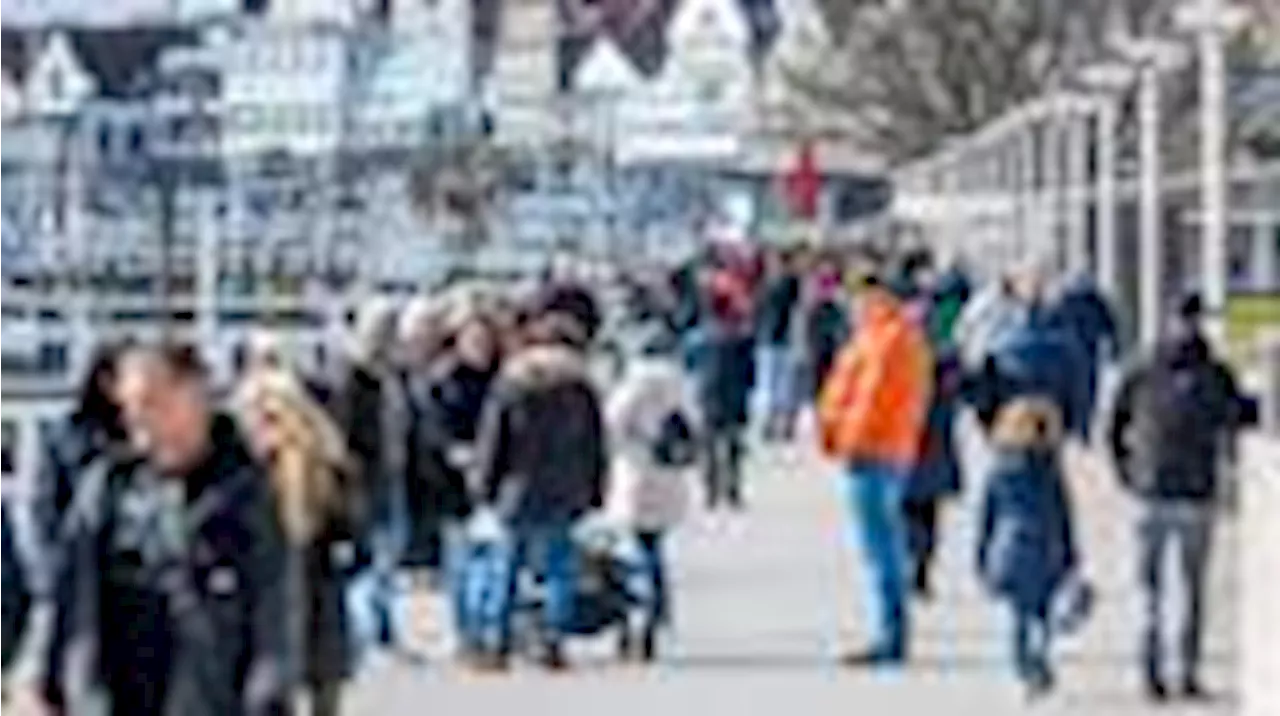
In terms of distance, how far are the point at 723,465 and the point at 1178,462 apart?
1365 centimetres

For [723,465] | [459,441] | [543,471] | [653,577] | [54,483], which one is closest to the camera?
[54,483]

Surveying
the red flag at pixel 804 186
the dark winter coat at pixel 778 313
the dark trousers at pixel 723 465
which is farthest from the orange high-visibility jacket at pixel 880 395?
the red flag at pixel 804 186

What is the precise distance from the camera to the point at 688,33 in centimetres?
9138

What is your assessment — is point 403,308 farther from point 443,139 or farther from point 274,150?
point 443,139

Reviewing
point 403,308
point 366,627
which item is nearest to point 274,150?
point 403,308

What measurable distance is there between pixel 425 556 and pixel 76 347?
8876 millimetres

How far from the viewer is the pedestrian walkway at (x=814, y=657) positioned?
20.8 m

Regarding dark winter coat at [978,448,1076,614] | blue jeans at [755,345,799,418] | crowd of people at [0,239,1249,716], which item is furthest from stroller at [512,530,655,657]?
blue jeans at [755,345,799,418]

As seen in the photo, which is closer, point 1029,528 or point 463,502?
point 1029,528

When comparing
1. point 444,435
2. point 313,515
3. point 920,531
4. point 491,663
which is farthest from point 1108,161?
point 313,515

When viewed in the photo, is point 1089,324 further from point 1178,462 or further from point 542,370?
point 1178,462

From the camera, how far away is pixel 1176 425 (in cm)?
2058

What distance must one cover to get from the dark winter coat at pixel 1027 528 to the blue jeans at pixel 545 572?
7.07 ft

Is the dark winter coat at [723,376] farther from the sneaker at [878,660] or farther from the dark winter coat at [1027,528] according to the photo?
the dark winter coat at [1027,528]
